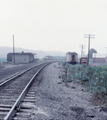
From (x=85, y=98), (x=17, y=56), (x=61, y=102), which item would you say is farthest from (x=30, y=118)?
(x=17, y=56)

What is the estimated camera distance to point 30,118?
4426 millimetres

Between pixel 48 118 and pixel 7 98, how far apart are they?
2850 mm

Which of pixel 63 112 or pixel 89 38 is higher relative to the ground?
pixel 89 38

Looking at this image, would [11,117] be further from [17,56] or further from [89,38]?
[17,56]

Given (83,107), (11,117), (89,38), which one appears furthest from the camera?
(89,38)

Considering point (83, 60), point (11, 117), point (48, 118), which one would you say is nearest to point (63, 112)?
point (48, 118)

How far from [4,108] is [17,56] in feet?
121

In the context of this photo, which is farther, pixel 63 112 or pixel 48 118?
pixel 63 112

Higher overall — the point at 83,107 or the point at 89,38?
the point at 89,38

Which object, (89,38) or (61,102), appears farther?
(89,38)

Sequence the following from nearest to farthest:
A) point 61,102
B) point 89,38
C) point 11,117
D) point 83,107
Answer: point 11,117, point 83,107, point 61,102, point 89,38

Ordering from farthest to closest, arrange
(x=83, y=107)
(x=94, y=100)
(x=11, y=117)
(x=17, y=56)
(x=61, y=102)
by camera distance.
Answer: (x=17, y=56) → (x=94, y=100) → (x=61, y=102) → (x=83, y=107) → (x=11, y=117)

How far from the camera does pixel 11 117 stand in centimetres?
440

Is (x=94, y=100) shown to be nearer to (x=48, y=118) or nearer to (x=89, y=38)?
(x=48, y=118)
